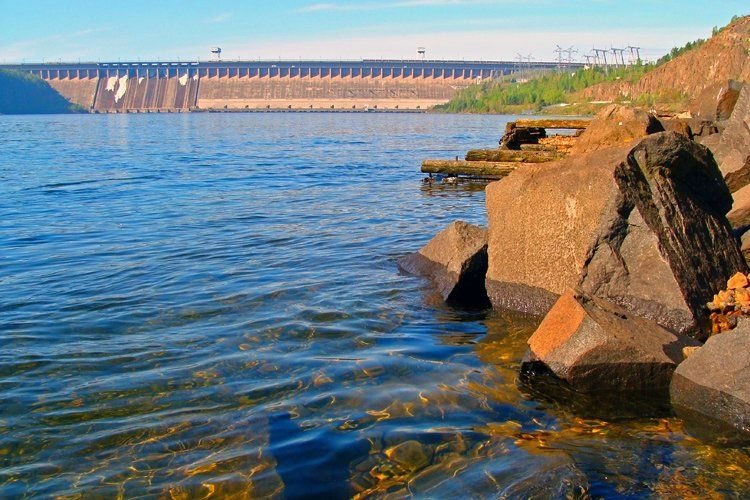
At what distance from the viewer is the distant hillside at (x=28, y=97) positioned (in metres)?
178

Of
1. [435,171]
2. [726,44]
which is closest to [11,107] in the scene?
[726,44]

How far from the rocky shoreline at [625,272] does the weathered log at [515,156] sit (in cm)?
1140

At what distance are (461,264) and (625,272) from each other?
80.6 inches

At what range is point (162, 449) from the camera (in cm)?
489

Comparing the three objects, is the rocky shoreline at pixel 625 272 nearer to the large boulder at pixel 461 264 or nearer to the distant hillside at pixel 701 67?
A: the large boulder at pixel 461 264

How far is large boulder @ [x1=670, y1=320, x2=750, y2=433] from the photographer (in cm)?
506

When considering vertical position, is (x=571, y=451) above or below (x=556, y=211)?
below

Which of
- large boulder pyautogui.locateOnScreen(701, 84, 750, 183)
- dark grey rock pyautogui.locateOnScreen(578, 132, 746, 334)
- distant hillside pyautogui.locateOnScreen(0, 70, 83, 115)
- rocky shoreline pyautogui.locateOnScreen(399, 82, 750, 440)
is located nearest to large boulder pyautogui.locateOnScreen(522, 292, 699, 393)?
rocky shoreline pyautogui.locateOnScreen(399, 82, 750, 440)

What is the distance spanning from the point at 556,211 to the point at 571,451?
3.12 m

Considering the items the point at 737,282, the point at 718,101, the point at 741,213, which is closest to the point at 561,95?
the point at 718,101

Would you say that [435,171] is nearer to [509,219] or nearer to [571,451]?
[509,219]

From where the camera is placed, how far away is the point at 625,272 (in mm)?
6785

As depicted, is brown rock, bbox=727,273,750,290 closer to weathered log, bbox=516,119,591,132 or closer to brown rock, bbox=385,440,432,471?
brown rock, bbox=385,440,432,471

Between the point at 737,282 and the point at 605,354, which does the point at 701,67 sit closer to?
the point at 737,282
